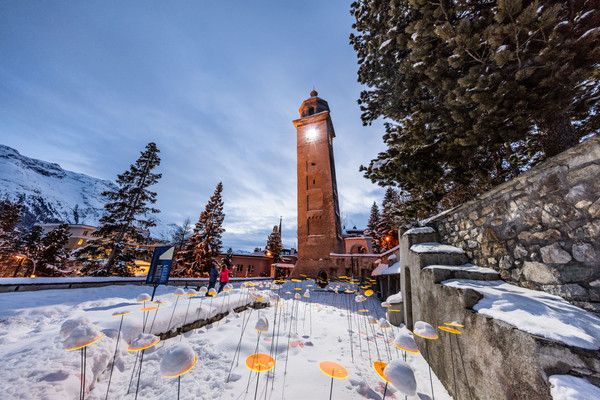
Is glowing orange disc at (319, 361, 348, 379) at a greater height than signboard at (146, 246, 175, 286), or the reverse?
signboard at (146, 246, 175, 286)

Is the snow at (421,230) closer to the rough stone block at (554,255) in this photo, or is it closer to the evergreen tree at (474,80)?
the evergreen tree at (474,80)

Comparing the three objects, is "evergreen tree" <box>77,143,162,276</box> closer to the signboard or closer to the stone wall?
the signboard

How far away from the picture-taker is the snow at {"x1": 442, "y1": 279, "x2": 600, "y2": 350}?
1885 millimetres

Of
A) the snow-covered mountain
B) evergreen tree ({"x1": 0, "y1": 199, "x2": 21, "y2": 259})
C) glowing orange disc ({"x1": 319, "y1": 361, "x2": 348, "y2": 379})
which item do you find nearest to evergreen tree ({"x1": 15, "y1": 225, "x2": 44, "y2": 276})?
evergreen tree ({"x1": 0, "y1": 199, "x2": 21, "y2": 259})

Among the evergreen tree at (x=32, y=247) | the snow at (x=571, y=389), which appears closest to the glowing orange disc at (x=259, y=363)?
the snow at (x=571, y=389)

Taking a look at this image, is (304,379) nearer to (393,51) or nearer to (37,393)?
(37,393)

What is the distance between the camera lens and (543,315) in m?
2.28

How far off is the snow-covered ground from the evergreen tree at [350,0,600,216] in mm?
4506

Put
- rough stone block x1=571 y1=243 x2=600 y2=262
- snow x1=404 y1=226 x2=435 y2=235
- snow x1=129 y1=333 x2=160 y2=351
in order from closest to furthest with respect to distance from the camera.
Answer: snow x1=129 y1=333 x2=160 y2=351 → rough stone block x1=571 y1=243 x2=600 y2=262 → snow x1=404 y1=226 x2=435 y2=235

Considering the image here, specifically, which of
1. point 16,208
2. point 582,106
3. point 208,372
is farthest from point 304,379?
point 16,208

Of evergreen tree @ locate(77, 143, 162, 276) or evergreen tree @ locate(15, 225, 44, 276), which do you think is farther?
evergreen tree @ locate(15, 225, 44, 276)

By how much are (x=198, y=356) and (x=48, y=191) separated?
175 meters

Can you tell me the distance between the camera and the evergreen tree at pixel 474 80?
336 cm

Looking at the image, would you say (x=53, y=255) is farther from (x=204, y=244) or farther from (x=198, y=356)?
(x=198, y=356)
